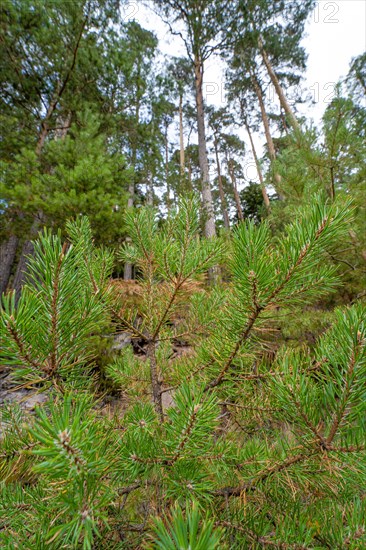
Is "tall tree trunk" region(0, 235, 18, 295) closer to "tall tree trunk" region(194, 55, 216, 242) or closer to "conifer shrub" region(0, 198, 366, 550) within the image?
"tall tree trunk" region(194, 55, 216, 242)

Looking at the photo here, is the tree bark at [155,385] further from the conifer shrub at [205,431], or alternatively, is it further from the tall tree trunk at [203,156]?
the tall tree trunk at [203,156]

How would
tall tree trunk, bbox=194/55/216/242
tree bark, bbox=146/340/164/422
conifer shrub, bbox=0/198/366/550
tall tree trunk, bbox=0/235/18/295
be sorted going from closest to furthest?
conifer shrub, bbox=0/198/366/550
tree bark, bbox=146/340/164/422
tall tree trunk, bbox=0/235/18/295
tall tree trunk, bbox=194/55/216/242

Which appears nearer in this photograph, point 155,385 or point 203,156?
point 155,385

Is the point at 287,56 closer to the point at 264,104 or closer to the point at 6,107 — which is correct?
the point at 264,104

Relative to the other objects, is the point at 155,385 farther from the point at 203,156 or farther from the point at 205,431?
the point at 203,156

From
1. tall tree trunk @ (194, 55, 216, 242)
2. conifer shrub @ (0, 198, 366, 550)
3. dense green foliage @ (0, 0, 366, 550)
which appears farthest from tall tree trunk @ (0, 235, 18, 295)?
conifer shrub @ (0, 198, 366, 550)

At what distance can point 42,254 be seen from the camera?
448 mm

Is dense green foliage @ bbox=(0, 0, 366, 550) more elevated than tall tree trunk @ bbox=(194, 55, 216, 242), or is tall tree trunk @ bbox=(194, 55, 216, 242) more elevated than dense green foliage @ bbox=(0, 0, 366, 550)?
tall tree trunk @ bbox=(194, 55, 216, 242)

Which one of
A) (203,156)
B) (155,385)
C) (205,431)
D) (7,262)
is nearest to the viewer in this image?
(205,431)

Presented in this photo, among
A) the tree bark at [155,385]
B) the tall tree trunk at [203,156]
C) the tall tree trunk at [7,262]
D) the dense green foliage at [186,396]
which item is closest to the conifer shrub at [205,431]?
the dense green foliage at [186,396]

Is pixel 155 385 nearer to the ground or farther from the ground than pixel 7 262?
nearer to the ground

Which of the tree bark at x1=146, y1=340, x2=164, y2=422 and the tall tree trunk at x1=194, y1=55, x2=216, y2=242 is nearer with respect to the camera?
the tree bark at x1=146, y1=340, x2=164, y2=422

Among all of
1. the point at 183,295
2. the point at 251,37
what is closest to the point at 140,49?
the point at 251,37

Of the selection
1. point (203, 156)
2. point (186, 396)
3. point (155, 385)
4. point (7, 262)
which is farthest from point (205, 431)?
point (203, 156)
